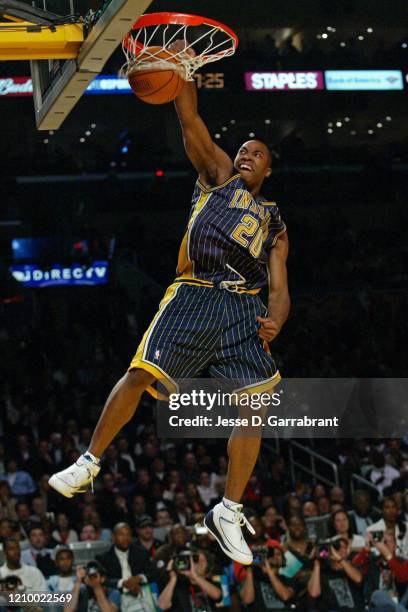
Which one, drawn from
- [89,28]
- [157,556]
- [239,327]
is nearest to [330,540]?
[157,556]

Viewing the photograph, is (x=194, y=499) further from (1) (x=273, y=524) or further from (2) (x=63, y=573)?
(2) (x=63, y=573)

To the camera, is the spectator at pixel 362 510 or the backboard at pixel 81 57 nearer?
the backboard at pixel 81 57

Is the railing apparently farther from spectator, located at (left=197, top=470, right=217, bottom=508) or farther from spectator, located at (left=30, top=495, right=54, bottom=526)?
spectator, located at (left=30, top=495, right=54, bottom=526)

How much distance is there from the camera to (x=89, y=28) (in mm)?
5234

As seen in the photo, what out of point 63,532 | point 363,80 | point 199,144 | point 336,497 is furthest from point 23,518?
point 363,80

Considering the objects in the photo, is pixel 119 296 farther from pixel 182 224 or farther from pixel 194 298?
pixel 194 298

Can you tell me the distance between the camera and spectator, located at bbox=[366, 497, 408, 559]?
10953 millimetres

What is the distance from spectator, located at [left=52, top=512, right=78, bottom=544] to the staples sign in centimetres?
875

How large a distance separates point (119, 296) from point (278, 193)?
11.1 ft

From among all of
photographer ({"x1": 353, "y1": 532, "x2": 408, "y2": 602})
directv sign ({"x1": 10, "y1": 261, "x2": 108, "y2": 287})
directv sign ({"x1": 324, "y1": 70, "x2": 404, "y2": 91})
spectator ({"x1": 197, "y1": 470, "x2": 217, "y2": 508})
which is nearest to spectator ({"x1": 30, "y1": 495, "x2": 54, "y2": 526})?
A: spectator ({"x1": 197, "y1": 470, "x2": 217, "y2": 508})

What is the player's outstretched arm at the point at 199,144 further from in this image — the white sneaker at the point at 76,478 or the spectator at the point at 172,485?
the spectator at the point at 172,485

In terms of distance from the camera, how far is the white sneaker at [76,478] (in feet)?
17.6

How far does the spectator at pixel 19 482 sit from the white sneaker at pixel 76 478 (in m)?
7.40

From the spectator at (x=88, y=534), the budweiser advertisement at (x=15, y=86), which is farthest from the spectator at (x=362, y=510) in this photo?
the budweiser advertisement at (x=15, y=86)
